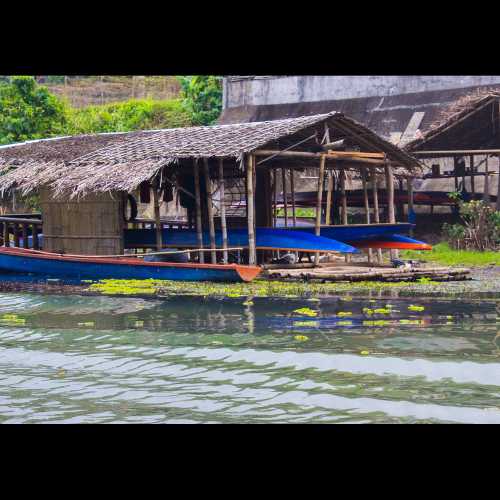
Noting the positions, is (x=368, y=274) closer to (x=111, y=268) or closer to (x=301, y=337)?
(x=111, y=268)

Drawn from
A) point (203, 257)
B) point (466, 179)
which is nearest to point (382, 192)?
point (466, 179)

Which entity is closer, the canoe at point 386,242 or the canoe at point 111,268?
the canoe at point 111,268

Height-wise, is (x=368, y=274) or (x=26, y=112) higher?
(x=26, y=112)

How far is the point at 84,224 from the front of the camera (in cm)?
1675

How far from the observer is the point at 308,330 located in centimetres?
1041

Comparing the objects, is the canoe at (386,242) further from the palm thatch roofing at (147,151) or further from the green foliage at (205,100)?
the green foliage at (205,100)

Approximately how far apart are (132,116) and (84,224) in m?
13.8

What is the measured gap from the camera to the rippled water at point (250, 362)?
23.0ft

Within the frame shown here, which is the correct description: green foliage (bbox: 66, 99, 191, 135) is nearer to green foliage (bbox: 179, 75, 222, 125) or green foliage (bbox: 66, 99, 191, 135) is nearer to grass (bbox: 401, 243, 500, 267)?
green foliage (bbox: 179, 75, 222, 125)

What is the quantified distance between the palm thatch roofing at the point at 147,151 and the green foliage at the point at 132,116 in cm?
1029

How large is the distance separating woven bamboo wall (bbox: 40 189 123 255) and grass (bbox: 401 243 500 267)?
21.6 feet

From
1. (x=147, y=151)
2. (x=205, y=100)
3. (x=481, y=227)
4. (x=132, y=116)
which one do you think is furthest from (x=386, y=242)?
(x=132, y=116)

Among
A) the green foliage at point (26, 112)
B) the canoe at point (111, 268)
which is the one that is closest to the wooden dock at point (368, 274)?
the canoe at point (111, 268)

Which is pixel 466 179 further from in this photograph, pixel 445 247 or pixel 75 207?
pixel 75 207
